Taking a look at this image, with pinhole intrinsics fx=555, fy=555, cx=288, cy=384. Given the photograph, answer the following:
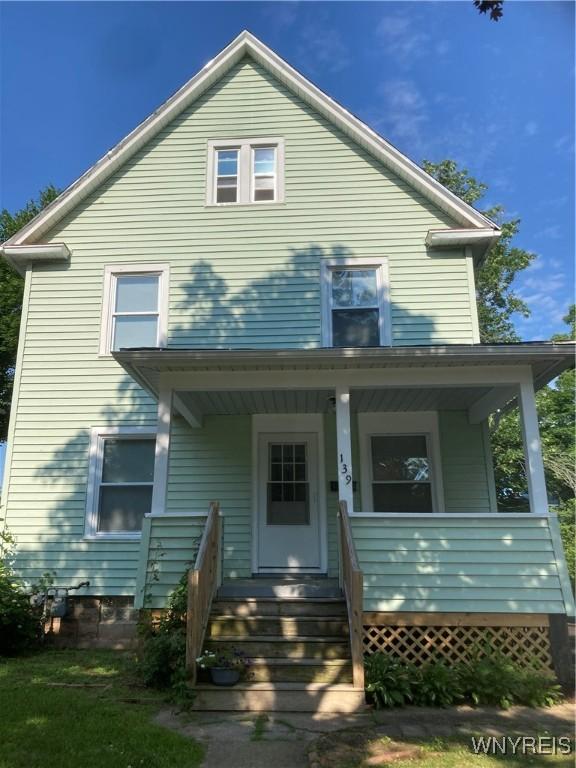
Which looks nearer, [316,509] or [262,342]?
[316,509]

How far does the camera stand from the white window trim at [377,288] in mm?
9188

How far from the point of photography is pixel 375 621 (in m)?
6.21

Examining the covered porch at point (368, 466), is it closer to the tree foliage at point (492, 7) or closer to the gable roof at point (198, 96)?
the tree foliage at point (492, 7)

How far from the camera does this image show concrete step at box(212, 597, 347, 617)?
21.2 ft

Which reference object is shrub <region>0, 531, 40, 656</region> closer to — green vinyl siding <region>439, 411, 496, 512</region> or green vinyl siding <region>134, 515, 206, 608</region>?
green vinyl siding <region>134, 515, 206, 608</region>

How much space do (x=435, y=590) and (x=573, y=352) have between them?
3.16 m

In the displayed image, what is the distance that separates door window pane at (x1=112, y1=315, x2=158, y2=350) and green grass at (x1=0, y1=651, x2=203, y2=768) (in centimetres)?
502

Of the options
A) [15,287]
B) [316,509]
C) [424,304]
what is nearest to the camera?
[316,509]

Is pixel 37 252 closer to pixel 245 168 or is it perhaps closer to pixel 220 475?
pixel 245 168

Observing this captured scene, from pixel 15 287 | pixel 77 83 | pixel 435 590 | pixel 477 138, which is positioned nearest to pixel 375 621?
pixel 435 590

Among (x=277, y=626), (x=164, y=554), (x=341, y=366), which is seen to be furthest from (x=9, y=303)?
(x=277, y=626)

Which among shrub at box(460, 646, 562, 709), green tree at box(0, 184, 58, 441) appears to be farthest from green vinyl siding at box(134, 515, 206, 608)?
green tree at box(0, 184, 58, 441)

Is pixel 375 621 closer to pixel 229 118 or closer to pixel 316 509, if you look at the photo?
pixel 316 509

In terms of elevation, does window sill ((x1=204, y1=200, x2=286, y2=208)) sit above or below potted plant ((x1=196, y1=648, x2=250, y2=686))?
above
